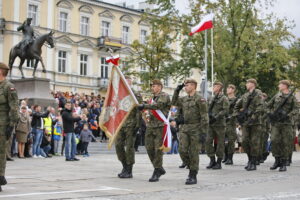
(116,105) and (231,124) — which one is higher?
(116,105)

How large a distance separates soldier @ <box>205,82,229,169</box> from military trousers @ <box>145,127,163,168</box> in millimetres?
3381

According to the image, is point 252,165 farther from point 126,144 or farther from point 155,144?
point 126,144

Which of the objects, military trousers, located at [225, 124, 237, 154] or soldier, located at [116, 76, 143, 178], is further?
military trousers, located at [225, 124, 237, 154]

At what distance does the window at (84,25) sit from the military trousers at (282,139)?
44996 mm

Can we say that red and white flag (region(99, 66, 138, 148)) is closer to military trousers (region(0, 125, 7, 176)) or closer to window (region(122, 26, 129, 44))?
military trousers (region(0, 125, 7, 176))

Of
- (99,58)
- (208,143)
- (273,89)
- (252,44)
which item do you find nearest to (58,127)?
(208,143)

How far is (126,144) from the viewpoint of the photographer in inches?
464

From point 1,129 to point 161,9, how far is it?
1193 inches

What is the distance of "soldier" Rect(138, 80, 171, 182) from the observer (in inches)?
447

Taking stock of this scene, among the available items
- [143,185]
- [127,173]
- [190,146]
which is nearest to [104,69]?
[127,173]

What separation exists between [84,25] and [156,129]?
157 ft

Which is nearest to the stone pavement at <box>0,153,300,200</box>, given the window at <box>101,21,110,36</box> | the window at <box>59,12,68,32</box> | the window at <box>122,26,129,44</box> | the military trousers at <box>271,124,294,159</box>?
the military trousers at <box>271,124,294,159</box>

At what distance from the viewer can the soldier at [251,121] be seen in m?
14.4

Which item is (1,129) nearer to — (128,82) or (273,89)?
(128,82)
